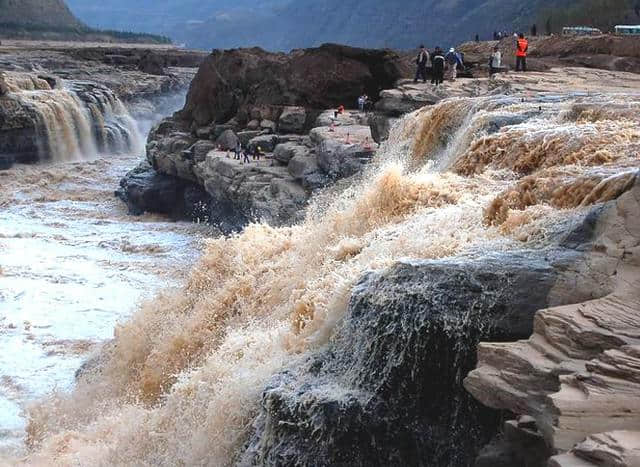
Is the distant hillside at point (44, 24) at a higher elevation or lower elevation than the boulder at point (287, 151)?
higher

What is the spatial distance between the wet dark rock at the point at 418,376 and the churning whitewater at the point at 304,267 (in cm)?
49

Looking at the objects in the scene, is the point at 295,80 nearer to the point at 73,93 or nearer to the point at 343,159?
the point at 343,159

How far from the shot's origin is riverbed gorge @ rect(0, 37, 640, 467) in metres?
4.61

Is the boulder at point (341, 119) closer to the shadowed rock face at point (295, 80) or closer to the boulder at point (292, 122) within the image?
the boulder at point (292, 122)

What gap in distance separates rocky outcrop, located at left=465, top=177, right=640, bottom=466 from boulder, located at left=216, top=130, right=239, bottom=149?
44.1ft

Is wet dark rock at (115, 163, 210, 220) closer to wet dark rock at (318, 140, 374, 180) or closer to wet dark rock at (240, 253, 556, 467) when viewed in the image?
wet dark rock at (318, 140, 374, 180)

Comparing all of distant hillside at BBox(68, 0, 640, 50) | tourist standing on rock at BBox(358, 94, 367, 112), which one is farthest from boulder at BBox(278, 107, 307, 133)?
distant hillside at BBox(68, 0, 640, 50)

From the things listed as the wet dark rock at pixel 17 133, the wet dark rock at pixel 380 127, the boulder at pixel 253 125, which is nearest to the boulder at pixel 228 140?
the boulder at pixel 253 125

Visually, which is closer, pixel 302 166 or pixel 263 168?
pixel 302 166

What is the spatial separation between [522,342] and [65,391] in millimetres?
6607

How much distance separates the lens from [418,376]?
17.5 feet

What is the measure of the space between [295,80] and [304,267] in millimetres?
11515

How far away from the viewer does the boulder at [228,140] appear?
59.0 ft

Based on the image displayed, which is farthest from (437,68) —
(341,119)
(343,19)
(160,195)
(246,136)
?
(343,19)
